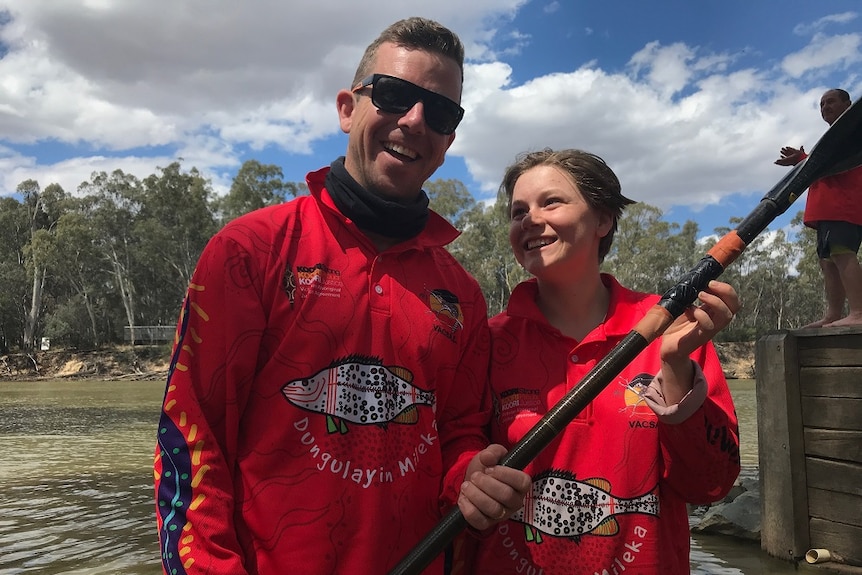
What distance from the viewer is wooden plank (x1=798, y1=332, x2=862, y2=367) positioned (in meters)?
4.09

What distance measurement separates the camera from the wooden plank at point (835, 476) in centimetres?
401

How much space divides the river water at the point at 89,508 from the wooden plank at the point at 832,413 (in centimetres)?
97

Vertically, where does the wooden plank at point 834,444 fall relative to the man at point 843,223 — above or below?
below

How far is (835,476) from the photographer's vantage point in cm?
414

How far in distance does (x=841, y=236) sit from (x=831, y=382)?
3.78 feet

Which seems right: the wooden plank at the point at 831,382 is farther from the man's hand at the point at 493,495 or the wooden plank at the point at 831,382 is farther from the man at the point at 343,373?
the man's hand at the point at 493,495

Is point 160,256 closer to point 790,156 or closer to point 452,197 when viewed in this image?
point 452,197

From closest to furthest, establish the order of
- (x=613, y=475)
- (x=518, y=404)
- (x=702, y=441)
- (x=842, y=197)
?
(x=702, y=441)
(x=613, y=475)
(x=518, y=404)
(x=842, y=197)

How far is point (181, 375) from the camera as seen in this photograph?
174cm

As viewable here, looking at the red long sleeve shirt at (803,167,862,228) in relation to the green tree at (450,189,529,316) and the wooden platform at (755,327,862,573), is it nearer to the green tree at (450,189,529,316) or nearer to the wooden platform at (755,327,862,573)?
the wooden platform at (755,327,862,573)

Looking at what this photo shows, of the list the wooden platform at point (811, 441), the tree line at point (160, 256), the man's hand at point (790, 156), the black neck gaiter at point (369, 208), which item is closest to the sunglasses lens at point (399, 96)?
the black neck gaiter at point (369, 208)

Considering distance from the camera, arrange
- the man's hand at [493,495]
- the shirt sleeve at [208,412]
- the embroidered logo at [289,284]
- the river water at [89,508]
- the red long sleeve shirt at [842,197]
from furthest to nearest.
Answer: the river water at [89,508]
the red long sleeve shirt at [842,197]
the embroidered logo at [289,284]
the man's hand at [493,495]
the shirt sleeve at [208,412]

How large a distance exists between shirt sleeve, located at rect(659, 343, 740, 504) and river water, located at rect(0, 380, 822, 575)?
2.90 meters

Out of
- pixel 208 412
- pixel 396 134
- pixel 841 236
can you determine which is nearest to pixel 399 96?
pixel 396 134
